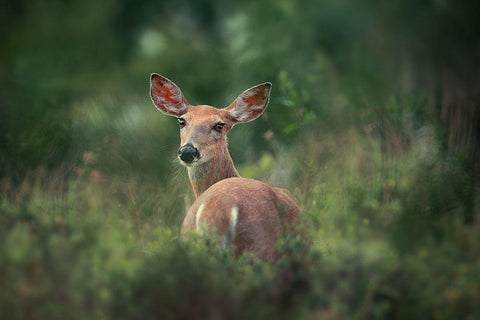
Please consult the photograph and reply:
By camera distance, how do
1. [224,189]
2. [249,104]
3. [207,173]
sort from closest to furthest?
[224,189]
[207,173]
[249,104]

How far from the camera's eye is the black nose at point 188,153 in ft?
25.6

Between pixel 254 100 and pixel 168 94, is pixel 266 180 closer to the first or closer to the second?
pixel 254 100

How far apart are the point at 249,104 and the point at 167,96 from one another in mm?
756

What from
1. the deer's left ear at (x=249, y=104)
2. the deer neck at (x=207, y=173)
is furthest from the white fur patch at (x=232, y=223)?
the deer's left ear at (x=249, y=104)

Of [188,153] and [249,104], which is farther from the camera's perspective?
[249,104]

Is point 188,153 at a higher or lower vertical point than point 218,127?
lower

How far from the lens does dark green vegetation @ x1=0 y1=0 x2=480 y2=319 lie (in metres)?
5.08

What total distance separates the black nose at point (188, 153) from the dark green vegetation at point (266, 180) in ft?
1.68

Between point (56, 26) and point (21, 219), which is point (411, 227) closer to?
point (21, 219)

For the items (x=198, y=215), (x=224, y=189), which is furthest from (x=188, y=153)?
(x=198, y=215)

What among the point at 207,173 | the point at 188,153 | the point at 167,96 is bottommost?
the point at 207,173

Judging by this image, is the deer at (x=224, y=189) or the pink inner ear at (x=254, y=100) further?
the pink inner ear at (x=254, y=100)

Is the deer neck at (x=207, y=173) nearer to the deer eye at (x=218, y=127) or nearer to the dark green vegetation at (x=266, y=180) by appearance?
the deer eye at (x=218, y=127)

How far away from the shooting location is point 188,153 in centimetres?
783
